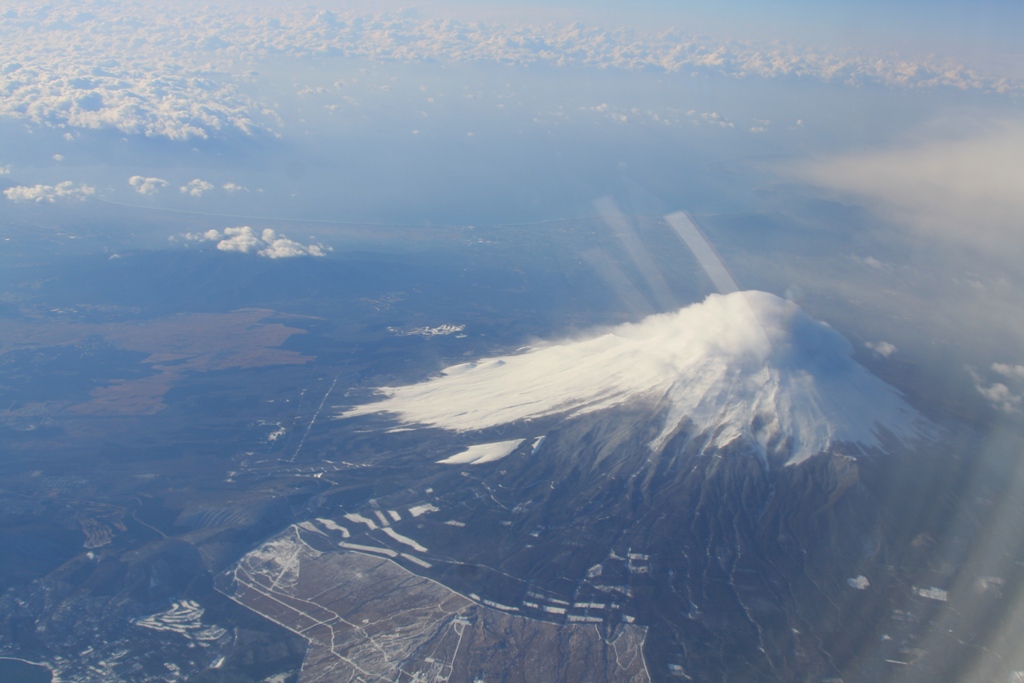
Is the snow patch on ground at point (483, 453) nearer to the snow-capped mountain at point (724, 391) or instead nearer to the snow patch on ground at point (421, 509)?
the snow-capped mountain at point (724, 391)

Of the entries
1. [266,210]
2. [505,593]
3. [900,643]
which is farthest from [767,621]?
[266,210]

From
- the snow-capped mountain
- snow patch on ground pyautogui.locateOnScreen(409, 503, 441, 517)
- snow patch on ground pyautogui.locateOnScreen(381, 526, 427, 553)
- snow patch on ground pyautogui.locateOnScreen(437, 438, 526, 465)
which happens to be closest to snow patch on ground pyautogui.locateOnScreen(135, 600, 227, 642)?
snow patch on ground pyautogui.locateOnScreen(381, 526, 427, 553)

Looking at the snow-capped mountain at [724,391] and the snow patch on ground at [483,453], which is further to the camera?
the snow patch on ground at [483,453]

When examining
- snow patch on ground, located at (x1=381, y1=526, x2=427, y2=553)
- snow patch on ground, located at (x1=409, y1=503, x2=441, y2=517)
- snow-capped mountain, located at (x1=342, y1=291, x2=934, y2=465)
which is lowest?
snow patch on ground, located at (x1=381, y1=526, x2=427, y2=553)

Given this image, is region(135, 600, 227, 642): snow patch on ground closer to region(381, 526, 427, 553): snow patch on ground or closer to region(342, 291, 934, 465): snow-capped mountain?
region(381, 526, 427, 553): snow patch on ground

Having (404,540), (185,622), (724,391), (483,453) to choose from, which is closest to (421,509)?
(404,540)

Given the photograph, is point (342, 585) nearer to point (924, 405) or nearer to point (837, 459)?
point (837, 459)

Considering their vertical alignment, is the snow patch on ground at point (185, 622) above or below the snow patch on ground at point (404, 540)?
below

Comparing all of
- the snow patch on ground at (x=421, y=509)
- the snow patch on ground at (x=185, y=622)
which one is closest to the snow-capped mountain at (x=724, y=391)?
the snow patch on ground at (x=421, y=509)
